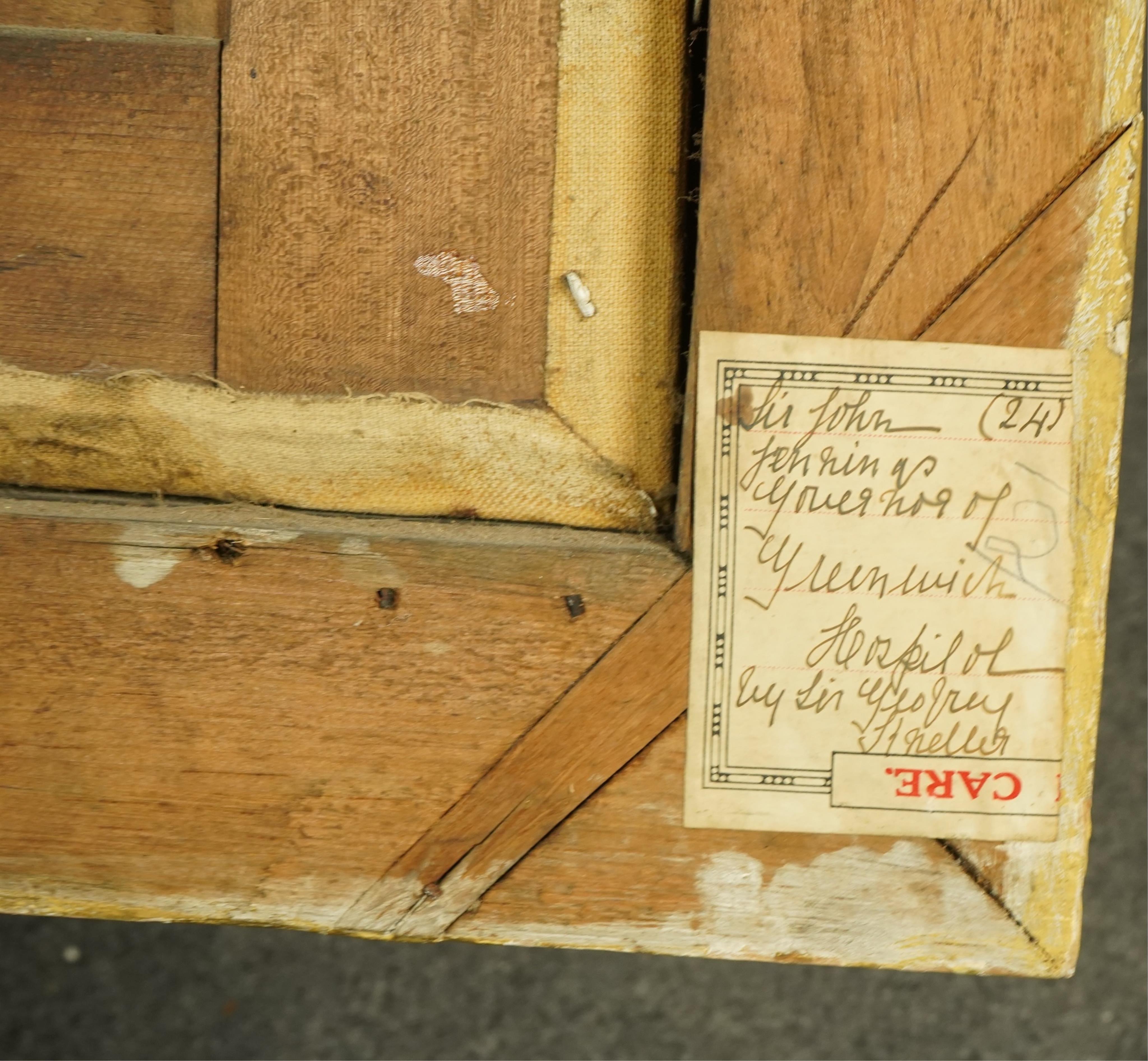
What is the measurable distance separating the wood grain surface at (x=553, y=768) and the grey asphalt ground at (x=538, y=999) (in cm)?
43

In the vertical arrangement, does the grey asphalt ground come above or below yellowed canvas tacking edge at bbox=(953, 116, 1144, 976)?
below

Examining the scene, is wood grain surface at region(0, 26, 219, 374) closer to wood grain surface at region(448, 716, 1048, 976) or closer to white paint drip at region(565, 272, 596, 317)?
white paint drip at region(565, 272, 596, 317)

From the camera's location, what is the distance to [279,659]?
2.04 feet

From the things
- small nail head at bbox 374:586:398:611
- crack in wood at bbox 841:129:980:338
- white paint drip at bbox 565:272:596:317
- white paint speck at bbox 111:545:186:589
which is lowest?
small nail head at bbox 374:586:398:611

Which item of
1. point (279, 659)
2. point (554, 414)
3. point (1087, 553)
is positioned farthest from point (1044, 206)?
point (279, 659)

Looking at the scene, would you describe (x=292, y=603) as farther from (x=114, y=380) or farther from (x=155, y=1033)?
(x=155, y=1033)

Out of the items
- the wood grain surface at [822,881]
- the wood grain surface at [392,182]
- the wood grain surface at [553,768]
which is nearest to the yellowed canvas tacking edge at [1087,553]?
the wood grain surface at [822,881]

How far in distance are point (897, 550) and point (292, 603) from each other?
1.34 feet

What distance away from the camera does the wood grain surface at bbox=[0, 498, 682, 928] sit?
0.62m

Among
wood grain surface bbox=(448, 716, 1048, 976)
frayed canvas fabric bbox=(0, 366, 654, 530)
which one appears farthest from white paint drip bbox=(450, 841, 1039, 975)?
frayed canvas fabric bbox=(0, 366, 654, 530)

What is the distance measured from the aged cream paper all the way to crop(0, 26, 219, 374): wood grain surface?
1.22ft

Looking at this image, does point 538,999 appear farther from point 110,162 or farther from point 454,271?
point 110,162

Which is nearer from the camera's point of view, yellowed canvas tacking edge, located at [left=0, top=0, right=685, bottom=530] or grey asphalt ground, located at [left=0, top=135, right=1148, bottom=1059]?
yellowed canvas tacking edge, located at [left=0, top=0, right=685, bottom=530]

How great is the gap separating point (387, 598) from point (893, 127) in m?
0.45
